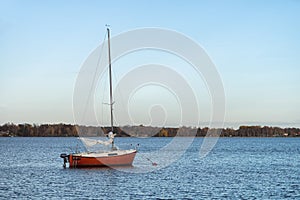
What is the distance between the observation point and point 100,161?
188 feet

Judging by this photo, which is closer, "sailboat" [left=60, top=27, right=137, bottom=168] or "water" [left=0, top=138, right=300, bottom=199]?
"water" [left=0, top=138, right=300, bottom=199]

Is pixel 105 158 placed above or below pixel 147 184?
above

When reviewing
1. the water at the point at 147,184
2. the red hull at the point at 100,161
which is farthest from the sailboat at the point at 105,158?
the water at the point at 147,184

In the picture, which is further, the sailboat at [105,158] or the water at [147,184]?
the sailboat at [105,158]

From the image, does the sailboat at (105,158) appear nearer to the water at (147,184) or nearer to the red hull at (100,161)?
the red hull at (100,161)

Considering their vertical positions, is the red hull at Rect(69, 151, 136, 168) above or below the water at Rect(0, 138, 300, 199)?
above

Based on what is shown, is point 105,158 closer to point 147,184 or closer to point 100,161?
point 100,161

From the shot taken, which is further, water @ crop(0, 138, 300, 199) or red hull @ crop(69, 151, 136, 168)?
red hull @ crop(69, 151, 136, 168)

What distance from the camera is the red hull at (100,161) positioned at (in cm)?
5722

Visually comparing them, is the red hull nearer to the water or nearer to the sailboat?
the sailboat

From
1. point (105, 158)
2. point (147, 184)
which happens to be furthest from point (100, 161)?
point (147, 184)

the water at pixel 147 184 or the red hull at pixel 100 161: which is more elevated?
the red hull at pixel 100 161

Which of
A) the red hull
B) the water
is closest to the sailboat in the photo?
the red hull

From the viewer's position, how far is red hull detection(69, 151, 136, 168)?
5722cm
